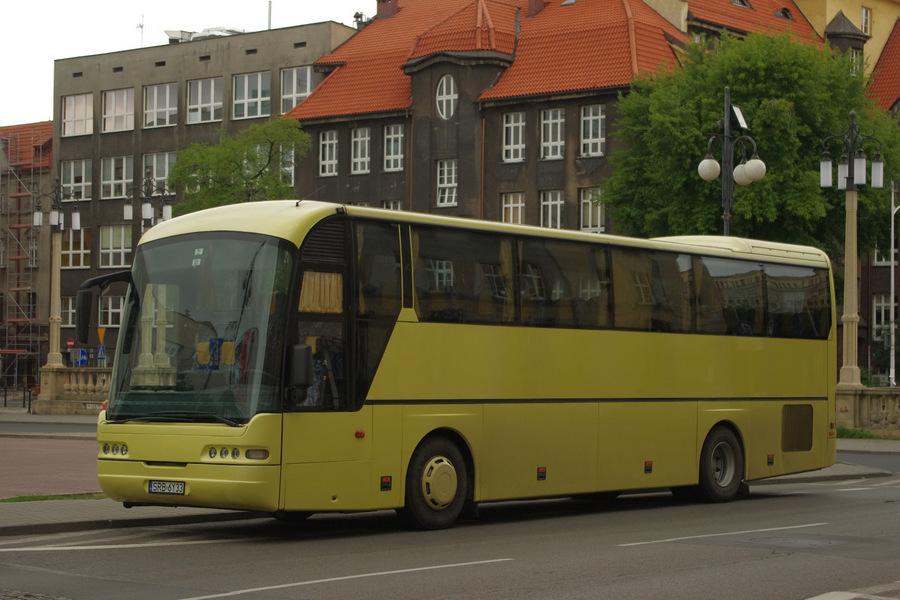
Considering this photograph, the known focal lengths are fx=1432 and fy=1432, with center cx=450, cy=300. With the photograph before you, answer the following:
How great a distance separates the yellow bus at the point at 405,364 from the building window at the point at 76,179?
67.8 metres

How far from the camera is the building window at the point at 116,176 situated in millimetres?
82000

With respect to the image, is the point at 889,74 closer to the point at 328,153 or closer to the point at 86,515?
the point at 328,153

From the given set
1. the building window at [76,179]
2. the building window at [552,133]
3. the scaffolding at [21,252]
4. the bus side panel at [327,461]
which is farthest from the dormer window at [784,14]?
the bus side panel at [327,461]

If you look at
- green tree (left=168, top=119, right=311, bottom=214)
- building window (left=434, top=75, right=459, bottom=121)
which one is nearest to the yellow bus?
green tree (left=168, top=119, right=311, bottom=214)

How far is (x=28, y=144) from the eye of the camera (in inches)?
3723

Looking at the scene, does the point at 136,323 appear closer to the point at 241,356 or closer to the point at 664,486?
the point at 241,356

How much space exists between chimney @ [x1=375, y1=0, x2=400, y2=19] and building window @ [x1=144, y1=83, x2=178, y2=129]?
12.2 meters

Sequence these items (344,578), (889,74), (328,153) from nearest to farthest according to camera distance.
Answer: (344,578) < (328,153) < (889,74)

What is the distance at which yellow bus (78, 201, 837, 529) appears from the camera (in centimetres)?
1448

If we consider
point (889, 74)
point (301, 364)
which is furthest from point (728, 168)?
point (889, 74)

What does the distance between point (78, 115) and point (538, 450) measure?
72.2m

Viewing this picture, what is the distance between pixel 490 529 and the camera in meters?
16.4

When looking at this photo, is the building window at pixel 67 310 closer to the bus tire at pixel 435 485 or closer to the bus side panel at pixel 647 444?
the bus side panel at pixel 647 444

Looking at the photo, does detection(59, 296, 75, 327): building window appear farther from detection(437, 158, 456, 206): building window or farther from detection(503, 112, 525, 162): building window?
detection(503, 112, 525, 162): building window
